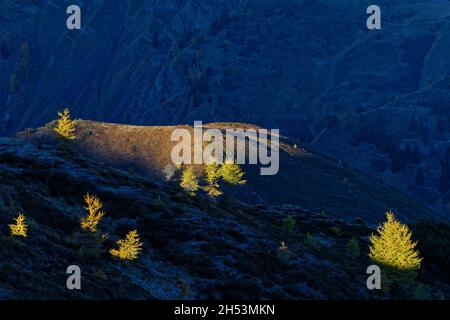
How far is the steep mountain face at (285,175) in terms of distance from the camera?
5704 inches

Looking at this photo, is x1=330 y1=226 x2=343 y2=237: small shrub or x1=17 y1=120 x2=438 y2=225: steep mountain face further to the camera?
x1=17 y1=120 x2=438 y2=225: steep mountain face

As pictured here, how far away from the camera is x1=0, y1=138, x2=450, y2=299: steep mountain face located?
4906 cm

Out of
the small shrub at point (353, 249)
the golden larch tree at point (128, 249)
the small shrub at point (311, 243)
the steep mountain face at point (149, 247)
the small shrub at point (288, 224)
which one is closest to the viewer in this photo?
the steep mountain face at point (149, 247)

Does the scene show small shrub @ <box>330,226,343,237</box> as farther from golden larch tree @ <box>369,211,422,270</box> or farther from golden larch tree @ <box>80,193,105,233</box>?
golden larch tree @ <box>80,193,105,233</box>

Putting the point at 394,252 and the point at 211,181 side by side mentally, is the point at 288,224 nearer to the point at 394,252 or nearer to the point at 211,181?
the point at 394,252

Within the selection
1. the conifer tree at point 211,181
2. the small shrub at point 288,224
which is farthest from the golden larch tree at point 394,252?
the conifer tree at point 211,181

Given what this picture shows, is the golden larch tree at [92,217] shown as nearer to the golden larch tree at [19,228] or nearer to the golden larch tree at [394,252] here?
the golden larch tree at [19,228]

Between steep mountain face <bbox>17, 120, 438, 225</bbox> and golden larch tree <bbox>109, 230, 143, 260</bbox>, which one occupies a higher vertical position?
steep mountain face <bbox>17, 120, 438, 225</bbox>

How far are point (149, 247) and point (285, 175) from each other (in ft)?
327

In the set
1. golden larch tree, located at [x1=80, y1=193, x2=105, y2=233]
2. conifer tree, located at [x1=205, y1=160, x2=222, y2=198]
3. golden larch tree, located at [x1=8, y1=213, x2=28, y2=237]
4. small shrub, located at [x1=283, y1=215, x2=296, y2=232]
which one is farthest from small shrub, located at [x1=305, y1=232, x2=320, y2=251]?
golden larch tree, located at [x1=8, y1=213, x2=28, y2=237]

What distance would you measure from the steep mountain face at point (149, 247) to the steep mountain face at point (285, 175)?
65590 millimetres

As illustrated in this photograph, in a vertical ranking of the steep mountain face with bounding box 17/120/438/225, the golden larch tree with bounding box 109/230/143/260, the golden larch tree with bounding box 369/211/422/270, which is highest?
the steep mountain face with bounding box 17/120/438/225

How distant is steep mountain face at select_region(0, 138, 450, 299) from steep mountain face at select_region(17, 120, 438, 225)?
6559cm

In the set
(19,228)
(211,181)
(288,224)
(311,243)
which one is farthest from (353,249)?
(19,228)
